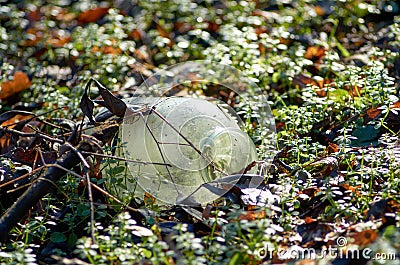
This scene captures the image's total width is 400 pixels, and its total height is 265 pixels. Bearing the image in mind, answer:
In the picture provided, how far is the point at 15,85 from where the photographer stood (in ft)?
14.7

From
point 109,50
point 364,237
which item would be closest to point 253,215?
point 364,237

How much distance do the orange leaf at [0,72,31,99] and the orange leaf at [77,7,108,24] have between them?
1437 millimetres

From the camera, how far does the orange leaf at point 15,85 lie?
4.40 metres

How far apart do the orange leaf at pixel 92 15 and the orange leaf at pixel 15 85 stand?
144 cm

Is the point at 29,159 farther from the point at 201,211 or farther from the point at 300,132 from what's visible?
the point at 300,132

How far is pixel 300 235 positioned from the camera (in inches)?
97.2

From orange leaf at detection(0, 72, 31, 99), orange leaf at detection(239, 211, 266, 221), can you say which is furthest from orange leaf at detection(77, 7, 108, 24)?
orange leaf at detection(239, 211, 266, 221)

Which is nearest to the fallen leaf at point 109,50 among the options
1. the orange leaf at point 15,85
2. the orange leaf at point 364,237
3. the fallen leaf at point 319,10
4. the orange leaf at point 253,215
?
the orange leaf at point 15,85

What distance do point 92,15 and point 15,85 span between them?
1625mm

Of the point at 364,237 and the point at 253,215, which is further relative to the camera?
the point at 253,215

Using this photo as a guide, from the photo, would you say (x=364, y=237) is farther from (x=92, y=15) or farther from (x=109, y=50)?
(x=92, y=15)

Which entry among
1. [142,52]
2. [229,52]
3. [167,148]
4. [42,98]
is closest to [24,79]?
[42,98]

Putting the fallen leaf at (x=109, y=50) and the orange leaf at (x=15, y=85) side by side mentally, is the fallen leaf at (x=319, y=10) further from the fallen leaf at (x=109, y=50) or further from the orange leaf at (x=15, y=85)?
the orange leaf at (x=15, y=85)

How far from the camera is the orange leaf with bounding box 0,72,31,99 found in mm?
4398
